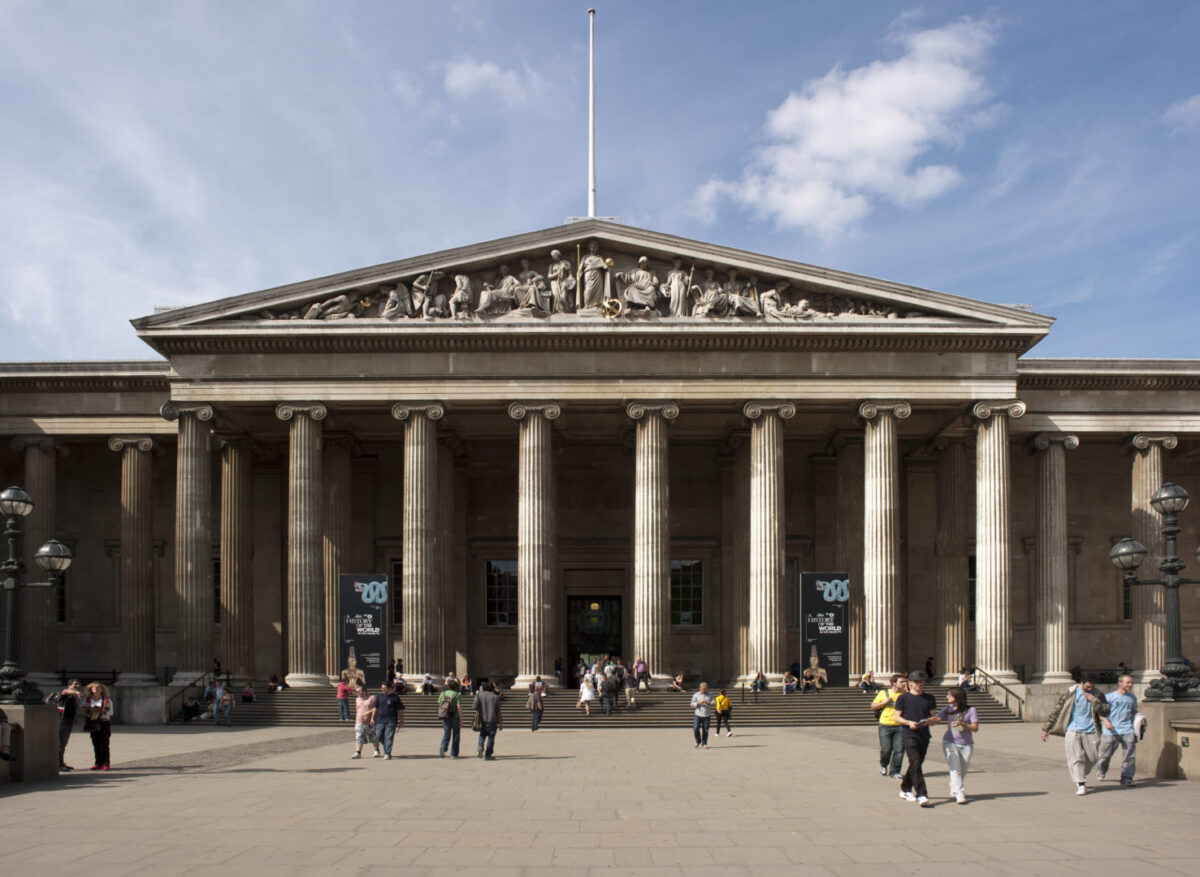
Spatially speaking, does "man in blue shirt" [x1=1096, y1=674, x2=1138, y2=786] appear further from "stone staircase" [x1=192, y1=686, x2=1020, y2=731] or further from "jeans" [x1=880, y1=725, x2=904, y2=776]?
"stone staircase" [x1=192, y1=686, x2=1020, y2=731]

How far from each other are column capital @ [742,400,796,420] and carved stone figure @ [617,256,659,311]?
4.29m

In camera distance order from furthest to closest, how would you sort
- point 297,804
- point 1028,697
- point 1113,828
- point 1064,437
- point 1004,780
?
point 1064,437, point 1028,697, point 1004,780, point 297,804, point 1113,828

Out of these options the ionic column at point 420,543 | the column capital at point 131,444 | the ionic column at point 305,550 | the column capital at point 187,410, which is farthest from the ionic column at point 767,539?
the column capital at point 131,444

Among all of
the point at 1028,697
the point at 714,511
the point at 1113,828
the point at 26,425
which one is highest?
the point at 26,425

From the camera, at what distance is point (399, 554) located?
43.8m

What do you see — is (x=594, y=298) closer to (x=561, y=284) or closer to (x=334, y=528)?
(x=561, y=284)

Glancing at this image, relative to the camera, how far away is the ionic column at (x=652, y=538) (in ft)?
117

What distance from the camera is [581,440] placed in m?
44.4

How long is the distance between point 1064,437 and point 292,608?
2508 centimetres

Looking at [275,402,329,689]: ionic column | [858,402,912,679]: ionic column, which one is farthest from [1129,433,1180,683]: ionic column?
[275,402,329,689]: ionic column

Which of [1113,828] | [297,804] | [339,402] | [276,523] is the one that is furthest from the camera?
[276,523]

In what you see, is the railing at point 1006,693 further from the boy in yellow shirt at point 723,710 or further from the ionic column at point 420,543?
the ionic column at point 420,543

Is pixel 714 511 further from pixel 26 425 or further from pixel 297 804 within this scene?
pixel 297 804

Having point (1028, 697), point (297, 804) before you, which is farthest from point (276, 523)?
point (297, 804)
